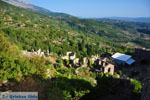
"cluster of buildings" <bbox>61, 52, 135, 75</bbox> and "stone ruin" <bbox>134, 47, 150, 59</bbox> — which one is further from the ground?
"stone ruin" <bbox>134, 47, 150, 59</bbox>

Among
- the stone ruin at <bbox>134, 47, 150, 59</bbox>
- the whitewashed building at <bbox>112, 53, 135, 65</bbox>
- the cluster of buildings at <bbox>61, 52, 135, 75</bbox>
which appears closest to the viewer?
the cluster of buildings at <bbox>61, 52, 135, 75</bbox>

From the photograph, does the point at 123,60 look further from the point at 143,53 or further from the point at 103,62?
the point at 103,62

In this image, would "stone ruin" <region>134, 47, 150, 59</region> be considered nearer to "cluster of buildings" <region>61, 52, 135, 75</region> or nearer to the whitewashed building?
the whitewashed building

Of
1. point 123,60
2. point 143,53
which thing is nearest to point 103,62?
point 123,60

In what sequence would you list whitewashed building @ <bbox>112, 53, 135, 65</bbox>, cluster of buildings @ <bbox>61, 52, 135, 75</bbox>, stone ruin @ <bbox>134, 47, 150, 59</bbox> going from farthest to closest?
whitewashed building @ <bbox>112, 53, 135, 65</bbox>
stone ruin @ <bbox>134, 47, 150, 59</bbox>
cluster of buildings @ <bbox>61, 52, 135, 75</bbox>

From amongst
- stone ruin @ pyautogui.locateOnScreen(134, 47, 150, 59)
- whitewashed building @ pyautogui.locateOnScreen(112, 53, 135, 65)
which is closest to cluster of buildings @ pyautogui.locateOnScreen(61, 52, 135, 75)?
whitewashed building @ pyautogui.locateOnScreen(112, 53, 135, 65)

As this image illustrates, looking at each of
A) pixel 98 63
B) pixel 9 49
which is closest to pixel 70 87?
pixel 9 49

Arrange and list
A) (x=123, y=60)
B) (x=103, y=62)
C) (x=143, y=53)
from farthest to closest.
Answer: (x=143, y=53)
(x=123, y=60)
(x=103, y=62)

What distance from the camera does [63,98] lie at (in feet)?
27.1

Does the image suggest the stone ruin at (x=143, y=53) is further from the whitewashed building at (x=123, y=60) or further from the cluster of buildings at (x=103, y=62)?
the cluster of buildings at (x=103, y=62)

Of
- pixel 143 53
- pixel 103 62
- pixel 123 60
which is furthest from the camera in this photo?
pixel 143 53

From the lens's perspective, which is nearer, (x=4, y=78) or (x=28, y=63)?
(x=4, y=78)

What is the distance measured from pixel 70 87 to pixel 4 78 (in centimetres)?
528

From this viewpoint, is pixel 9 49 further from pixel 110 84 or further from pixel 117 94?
pixel 117 94
